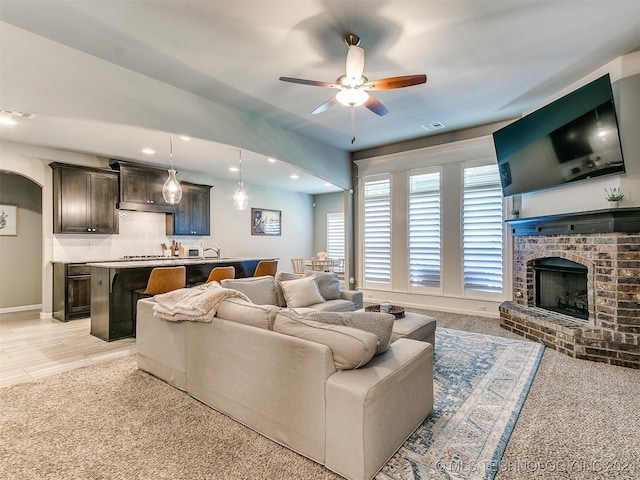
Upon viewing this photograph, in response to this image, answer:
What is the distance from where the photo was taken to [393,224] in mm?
6234

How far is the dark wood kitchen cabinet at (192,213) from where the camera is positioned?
6772 mm

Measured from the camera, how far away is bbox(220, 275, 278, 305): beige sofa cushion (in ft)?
11.8

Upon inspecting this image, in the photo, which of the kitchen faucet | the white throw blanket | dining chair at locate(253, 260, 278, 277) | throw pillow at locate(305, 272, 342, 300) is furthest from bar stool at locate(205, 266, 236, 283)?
the kitchen faucet

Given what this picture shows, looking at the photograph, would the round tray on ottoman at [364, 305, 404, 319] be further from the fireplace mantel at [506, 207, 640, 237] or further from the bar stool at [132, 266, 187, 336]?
the bar stool at [132, 266, 187, 336]

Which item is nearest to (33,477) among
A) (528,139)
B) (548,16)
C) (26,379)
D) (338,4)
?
(26,379)

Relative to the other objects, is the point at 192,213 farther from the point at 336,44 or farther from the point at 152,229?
the point at 336,44

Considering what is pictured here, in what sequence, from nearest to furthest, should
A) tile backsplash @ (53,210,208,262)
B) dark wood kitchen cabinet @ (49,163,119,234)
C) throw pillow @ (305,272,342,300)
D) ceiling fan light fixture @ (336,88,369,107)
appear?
ceiling fan light fixture @ (336,88,369,107) → throw pillow @ (305,272,342,300) → dark wood kitchen cabinet @ (49,163,119,234) → tile backsplash @ (53,210,208,262)

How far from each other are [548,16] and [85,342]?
5.81 m

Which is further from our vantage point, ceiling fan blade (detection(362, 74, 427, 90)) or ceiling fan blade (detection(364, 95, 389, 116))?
ceiling fan blade (detection(364, 95, 389, 116))

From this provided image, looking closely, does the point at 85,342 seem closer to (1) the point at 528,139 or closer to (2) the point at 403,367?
(2) the point at 403,367

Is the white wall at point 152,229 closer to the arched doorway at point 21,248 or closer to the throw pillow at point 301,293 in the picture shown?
the arched doorway at point 21,248

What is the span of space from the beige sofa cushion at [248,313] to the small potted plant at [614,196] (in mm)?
3529

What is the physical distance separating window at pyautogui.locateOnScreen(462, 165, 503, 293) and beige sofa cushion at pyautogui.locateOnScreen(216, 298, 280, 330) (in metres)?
4.17

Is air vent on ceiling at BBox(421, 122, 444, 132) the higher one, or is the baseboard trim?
air vent on ceiling at BBox(421, 122, 444, 132)
